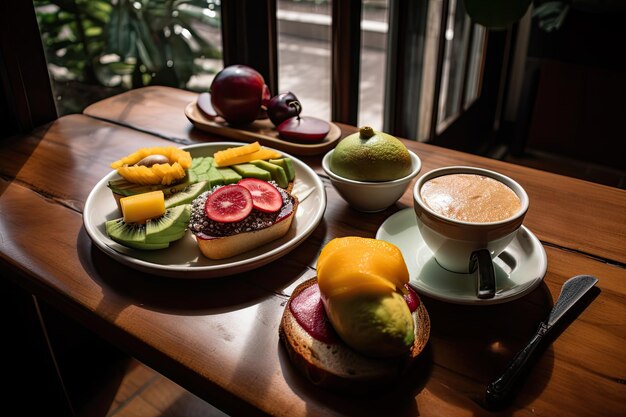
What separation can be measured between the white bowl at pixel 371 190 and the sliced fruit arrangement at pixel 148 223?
0.30 meters

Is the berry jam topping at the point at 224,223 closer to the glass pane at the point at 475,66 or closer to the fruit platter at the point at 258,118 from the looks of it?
the fruit platter at the point at 258,118

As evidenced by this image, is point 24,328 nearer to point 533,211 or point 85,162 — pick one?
point 85,162

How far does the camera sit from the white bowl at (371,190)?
1.00 m

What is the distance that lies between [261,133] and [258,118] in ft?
0.39

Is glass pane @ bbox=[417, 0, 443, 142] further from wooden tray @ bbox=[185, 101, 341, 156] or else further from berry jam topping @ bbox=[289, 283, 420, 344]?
berry jam topping @ bbox=[289, 283, 420, 344]

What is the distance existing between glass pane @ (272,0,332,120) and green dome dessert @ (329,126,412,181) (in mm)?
978

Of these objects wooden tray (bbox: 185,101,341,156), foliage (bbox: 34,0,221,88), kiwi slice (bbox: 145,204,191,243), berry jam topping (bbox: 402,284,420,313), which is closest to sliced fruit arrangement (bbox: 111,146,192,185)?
kiwi slice (bbox: 145,204,191,243)

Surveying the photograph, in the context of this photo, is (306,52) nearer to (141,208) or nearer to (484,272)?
(141,208)

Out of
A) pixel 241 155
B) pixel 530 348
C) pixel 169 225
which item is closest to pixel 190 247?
pixel 169 225

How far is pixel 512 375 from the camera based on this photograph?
66 cm

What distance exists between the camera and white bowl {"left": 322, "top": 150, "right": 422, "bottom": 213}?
1.00m

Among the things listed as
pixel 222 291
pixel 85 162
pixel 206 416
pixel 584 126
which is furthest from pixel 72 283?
pixel 584 126

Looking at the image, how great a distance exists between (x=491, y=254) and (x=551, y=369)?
0.63ft

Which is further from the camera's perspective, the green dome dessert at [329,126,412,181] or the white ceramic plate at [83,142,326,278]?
the green dome dessert at [329,126,412,181]
